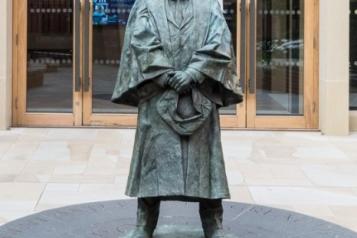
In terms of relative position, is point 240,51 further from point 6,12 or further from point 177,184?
point 177,184

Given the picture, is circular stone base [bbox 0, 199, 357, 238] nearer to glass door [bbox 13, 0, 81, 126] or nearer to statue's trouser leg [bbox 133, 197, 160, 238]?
statue's trouser leg [bbox 133, 197, 160, 238]

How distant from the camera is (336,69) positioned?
11.3 meters

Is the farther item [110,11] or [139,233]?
[110,11]

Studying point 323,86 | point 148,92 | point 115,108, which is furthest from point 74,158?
point 148,92

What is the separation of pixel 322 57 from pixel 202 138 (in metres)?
7.95

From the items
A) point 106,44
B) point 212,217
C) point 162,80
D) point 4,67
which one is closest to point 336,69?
point 106,44

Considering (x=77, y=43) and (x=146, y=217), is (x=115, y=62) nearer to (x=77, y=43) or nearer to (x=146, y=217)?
(x=77, y=43)

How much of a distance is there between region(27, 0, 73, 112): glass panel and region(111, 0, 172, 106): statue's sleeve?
7.90m

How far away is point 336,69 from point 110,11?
3.95m

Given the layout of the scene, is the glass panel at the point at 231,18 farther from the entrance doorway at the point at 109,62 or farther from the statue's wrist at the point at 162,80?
the statue's wrist at the point at 162,80

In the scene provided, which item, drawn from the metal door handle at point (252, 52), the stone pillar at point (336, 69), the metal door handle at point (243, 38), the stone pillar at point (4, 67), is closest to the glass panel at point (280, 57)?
the metal door handle at point (252, 52)

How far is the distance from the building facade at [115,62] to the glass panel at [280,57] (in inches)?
0.7

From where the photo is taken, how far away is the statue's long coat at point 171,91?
12.9 ft

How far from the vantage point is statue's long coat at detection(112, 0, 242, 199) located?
3.93m
